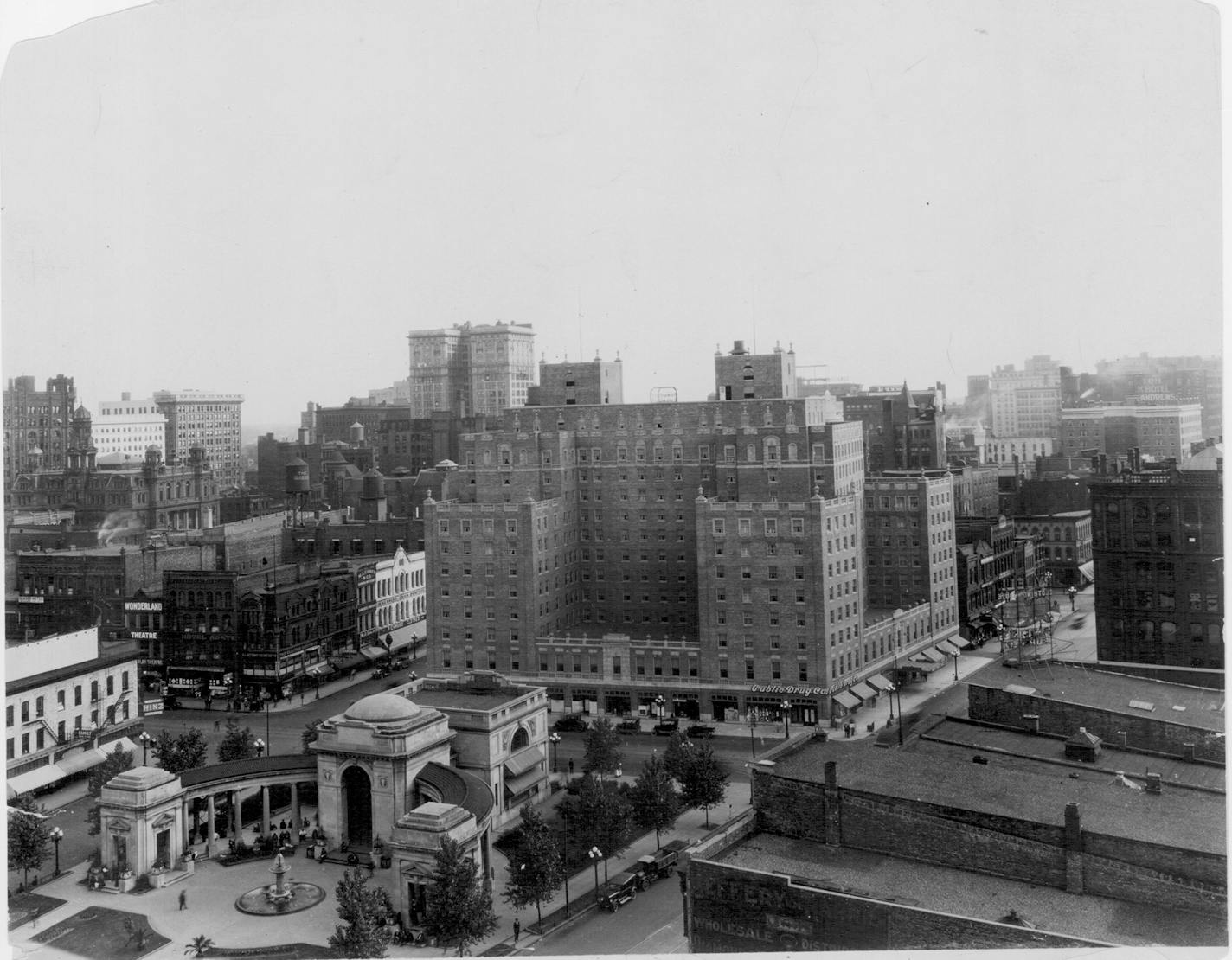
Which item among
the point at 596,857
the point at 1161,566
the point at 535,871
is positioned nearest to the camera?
the point at 535,871

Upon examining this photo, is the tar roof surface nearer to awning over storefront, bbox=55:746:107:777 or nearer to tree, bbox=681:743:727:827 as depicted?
tree, bbox=681:743:727:827

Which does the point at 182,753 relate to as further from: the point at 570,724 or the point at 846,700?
the point at 846,700

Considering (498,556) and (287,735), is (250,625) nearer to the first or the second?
(287,735)

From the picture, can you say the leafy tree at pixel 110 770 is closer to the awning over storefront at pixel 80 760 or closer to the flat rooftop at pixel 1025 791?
the awning over storefront at pixel 80 760

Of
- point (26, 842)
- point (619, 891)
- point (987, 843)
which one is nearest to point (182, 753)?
point (26, 842)

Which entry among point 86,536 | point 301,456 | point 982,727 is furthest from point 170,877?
point 301,456

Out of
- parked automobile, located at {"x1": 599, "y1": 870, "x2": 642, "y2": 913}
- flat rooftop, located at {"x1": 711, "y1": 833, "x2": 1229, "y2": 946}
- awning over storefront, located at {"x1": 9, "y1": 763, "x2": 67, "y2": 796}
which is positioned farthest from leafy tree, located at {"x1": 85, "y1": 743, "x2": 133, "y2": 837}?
flat rooftop, located at {"x1": 711, "y1": 833, "x2": 1229, "y2": 946}
